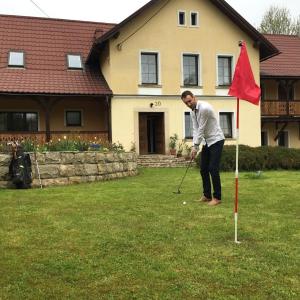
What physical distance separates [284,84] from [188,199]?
20979 millimetres

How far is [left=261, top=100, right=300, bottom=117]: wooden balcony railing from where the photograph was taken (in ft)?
87.4

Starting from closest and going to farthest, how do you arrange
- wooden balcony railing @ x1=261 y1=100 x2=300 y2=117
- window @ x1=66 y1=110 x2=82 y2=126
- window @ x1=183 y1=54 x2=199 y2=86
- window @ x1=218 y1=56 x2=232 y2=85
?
window @ x1=183 y1=54 x2=199 y2=86, window @ x1=66 y1=110 x2=82 y2=126, window @ x1=218 y1=56 x2=232 y2=85, wooden balcony railing @ x1=261 y1=100 x2=300 y2=117

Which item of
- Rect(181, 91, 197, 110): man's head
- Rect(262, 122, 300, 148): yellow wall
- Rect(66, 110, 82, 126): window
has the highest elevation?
Rect(66, 110, 82, 126): window

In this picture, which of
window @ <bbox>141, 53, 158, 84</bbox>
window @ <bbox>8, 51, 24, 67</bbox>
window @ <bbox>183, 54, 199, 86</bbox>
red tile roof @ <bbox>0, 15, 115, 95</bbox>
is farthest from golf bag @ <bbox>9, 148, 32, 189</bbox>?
window @ <bbox>183, 54, 199, 86</bbox>

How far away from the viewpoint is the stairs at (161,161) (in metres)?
21.0

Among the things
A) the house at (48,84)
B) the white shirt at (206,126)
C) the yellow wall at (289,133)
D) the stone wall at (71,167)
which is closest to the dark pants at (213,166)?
the white shirt at (206,126)

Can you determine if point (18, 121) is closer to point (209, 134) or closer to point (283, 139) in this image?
point (283, 139)

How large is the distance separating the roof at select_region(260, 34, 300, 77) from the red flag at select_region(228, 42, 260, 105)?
21173 mm

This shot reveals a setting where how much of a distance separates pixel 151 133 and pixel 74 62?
16.9 feet

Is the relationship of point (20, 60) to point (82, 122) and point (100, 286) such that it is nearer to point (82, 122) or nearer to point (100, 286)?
point (82, 122)

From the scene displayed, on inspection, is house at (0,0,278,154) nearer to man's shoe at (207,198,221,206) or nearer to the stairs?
the stairs

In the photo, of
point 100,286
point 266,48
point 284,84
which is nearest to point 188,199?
point 100,286

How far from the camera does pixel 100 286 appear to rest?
4.09 metres

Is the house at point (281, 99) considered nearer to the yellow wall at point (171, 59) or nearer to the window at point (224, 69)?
the yellow wall at point (171, 59)
